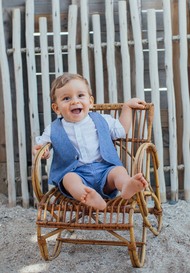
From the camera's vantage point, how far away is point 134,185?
2562 mm

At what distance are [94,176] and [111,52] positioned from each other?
130 centimetres

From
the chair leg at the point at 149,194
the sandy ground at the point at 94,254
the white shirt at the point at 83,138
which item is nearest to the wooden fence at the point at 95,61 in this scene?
the sandy ground at the point at 94,254

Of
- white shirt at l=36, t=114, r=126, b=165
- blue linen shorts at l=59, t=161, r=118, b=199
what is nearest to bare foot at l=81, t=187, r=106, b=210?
blue linen shorts at l=59, t=161, r=118, b=199

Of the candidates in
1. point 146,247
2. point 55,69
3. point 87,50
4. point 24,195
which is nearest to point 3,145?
point 24,195

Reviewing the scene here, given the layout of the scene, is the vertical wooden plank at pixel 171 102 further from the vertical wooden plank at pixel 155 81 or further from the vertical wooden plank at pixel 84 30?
the vertical wooden plank at pixel 84 30

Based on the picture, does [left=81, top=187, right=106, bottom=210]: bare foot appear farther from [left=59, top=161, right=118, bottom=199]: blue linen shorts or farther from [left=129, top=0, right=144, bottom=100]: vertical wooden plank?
[left=129, top=0, right=144, bottom=100]: vertical wooden plank

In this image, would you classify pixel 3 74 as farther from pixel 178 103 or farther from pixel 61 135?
pixel 178 103

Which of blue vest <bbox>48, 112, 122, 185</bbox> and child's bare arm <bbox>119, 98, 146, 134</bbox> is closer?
blue vest <bbox>48, 112, 122, 185</bbox>

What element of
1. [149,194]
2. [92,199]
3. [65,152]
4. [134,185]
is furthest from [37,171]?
[149,194]

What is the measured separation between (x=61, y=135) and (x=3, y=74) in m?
1.17

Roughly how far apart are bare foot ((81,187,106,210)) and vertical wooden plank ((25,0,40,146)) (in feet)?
4.71

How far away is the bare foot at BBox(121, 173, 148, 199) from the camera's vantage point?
99.5 inches

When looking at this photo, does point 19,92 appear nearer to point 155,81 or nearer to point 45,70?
point 45,70

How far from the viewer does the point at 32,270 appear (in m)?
2.92
